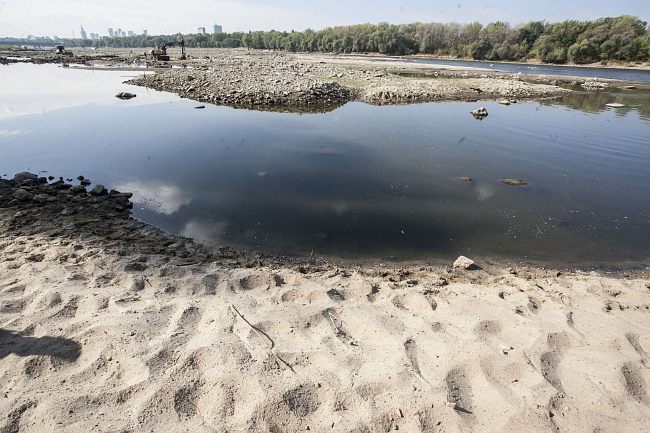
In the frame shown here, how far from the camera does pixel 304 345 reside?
507 cm

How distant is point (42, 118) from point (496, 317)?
27.7 m

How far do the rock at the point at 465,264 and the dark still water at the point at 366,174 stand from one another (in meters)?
0.54

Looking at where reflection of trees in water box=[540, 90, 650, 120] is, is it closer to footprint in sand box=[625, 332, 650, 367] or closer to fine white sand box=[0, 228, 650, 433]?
footprint in sand box=[625, 332, 650, 367]

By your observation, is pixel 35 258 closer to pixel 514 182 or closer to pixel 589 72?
pixel 514 182

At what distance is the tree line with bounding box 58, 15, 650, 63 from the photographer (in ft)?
278

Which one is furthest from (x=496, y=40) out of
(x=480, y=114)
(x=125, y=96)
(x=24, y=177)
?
(x=24, y=177)

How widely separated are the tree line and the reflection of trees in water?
57.3 m

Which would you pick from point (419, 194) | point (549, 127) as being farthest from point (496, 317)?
point (549, 127)

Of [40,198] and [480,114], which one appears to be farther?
[480,114]

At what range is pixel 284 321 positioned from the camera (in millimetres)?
5551

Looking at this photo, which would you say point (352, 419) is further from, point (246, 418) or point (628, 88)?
point (628, 88)

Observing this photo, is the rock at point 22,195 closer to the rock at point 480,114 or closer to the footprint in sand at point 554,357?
the footprint in sand at point 554,357

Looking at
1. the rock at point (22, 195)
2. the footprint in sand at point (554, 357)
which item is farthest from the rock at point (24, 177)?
the footprint in sand at point (554, 357)

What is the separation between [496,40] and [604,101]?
3332 inches
